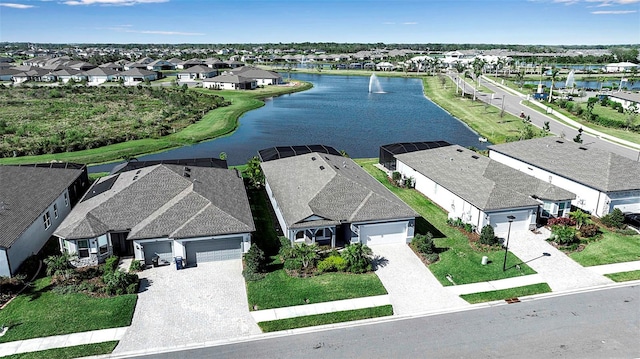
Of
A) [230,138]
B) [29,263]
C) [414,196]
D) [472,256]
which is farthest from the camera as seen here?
[230,138]

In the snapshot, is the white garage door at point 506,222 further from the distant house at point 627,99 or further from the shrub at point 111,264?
the distant house at point 627,99

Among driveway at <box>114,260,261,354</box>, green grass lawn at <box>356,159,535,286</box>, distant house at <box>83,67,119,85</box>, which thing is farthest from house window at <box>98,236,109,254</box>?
distant house at <box>83,67,119,85</box>

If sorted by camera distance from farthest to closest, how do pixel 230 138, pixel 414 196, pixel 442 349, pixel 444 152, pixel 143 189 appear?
pixel 230 138 < pixel 444 152 < pixel 414 196 < pixel 143 189 < pixel 442 349

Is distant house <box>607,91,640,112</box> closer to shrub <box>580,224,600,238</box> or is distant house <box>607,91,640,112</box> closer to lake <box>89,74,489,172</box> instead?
lake <box>89,74,489,172</box>

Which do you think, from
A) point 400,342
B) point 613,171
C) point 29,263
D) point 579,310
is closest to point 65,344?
point 29,263

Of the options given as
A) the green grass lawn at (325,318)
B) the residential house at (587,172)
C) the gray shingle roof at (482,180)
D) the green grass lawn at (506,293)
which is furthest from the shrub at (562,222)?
the green grass lawn at (325,318)

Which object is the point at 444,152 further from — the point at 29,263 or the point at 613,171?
the point at 29,263

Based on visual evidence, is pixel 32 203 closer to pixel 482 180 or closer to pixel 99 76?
pixel 482 180

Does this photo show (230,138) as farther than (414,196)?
Yes
